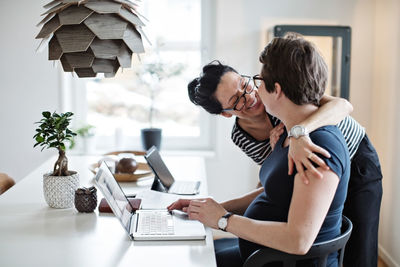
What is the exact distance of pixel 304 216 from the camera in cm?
145

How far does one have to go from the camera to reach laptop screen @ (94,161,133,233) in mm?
1644

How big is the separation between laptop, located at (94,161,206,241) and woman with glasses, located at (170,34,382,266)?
0.09m

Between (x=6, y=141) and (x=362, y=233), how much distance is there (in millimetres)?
2729

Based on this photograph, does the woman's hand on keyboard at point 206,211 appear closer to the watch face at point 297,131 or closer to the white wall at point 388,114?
the watch face at point 297,131

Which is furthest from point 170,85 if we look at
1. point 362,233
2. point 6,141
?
point 362,233

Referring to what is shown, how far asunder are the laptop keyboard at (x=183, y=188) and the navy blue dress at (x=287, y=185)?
583 millimetres

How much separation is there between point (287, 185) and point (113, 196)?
610 mm

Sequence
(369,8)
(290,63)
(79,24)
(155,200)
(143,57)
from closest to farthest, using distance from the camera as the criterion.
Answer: (290,63), (79,24), (155,200), (369,8), (143,57)

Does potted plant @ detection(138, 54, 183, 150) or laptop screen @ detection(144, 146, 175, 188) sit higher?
potted plant @ detection(138, 54, 183, 150)

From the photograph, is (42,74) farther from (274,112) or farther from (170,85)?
(274,112)

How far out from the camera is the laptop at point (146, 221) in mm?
1692

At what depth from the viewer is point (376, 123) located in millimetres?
3479

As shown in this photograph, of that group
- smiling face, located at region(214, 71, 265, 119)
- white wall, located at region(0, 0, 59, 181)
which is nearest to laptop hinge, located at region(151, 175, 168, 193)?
smiling face, located at region(214, 71, 265, 119)

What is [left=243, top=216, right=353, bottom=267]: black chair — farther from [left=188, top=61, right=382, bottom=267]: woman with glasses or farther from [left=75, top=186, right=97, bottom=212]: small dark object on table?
[left=75, top=186, right=97, bottom=212]: small dark object on table
